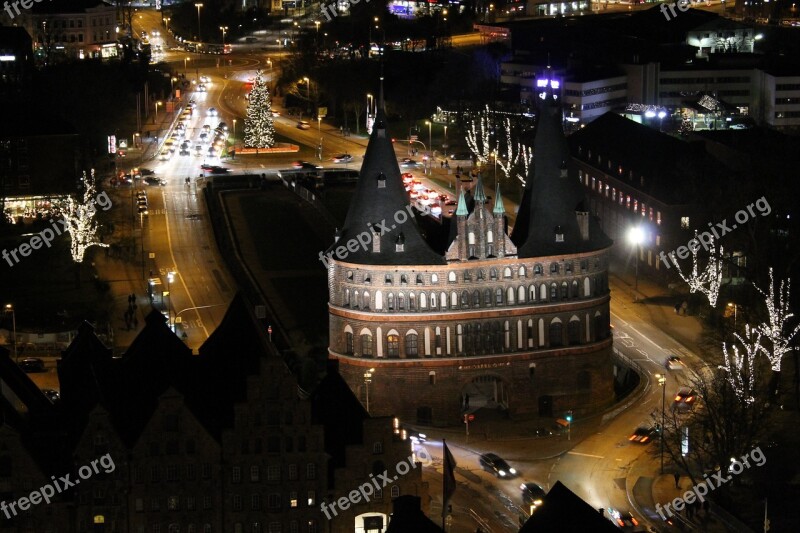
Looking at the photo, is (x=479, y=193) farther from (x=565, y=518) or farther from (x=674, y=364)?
(x=565, y=518)

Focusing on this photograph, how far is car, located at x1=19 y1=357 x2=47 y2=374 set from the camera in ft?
489

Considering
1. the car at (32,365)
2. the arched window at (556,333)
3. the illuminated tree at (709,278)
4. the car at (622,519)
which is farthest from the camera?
the illuminated tree at (709,278)

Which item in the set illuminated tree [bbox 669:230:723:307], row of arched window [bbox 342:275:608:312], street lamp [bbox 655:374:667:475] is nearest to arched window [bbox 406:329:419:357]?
row of arched window [bbox 342:275:608:312]

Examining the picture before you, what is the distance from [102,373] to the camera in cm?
12256

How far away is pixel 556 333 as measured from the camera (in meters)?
148

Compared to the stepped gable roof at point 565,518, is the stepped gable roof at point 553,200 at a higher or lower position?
higher

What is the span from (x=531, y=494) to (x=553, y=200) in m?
25.5

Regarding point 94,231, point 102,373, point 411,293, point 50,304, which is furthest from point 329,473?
point 94,231

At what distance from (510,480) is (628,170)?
6479 cm

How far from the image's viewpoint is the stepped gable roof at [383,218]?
143 m

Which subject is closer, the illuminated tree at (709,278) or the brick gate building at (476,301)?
the brick gate building at (476,301)

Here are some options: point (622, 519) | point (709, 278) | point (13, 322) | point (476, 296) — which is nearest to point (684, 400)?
point (476, 296)

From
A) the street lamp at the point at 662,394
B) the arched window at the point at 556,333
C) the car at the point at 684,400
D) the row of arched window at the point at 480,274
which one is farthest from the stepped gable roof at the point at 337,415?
the car at the point at 684,400

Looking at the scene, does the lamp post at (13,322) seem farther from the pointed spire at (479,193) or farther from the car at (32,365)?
the pointed spire at (479,193)
